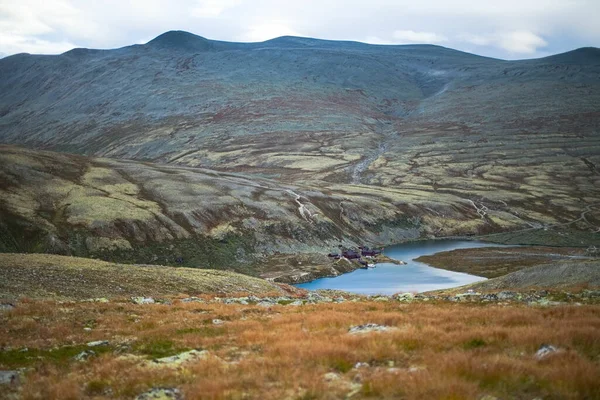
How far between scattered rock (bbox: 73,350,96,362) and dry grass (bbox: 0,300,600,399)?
13.4 inches

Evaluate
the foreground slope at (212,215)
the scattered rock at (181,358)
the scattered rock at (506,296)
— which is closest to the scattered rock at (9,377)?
the scattered rock at (181,358)

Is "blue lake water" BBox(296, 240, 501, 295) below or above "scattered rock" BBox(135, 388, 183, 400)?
below

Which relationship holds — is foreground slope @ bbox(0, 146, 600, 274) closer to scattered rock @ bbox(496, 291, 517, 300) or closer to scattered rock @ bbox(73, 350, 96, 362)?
scattered rock @ bbox(496, 291, 517, 300)

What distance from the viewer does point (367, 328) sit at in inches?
748

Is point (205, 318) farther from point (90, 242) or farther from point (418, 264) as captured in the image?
point (418, 264)

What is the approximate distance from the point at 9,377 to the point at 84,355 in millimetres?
2786

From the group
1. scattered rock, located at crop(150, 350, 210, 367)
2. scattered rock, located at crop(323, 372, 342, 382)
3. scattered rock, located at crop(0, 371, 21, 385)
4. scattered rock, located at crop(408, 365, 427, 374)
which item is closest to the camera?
scattered rock, located at crop(408, 365, 427, 374)

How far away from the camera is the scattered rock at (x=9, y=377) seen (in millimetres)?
13448

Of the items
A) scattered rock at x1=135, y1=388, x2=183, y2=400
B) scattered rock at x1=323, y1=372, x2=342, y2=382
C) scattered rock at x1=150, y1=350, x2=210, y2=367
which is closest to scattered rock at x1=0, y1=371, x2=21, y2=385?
scattered rock at x1=150, y1=350, x2=210, y2=367

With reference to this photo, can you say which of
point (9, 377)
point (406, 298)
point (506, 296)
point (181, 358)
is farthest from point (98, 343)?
point (506, 296)

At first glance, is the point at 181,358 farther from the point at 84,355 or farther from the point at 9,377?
the point at 9,377

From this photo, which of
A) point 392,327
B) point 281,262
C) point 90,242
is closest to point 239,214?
point 281,262

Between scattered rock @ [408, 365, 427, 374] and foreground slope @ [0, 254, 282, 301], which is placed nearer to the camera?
scattered rock @ [408, 365, 427, 374]

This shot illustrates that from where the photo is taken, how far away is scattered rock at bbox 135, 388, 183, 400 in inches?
470
